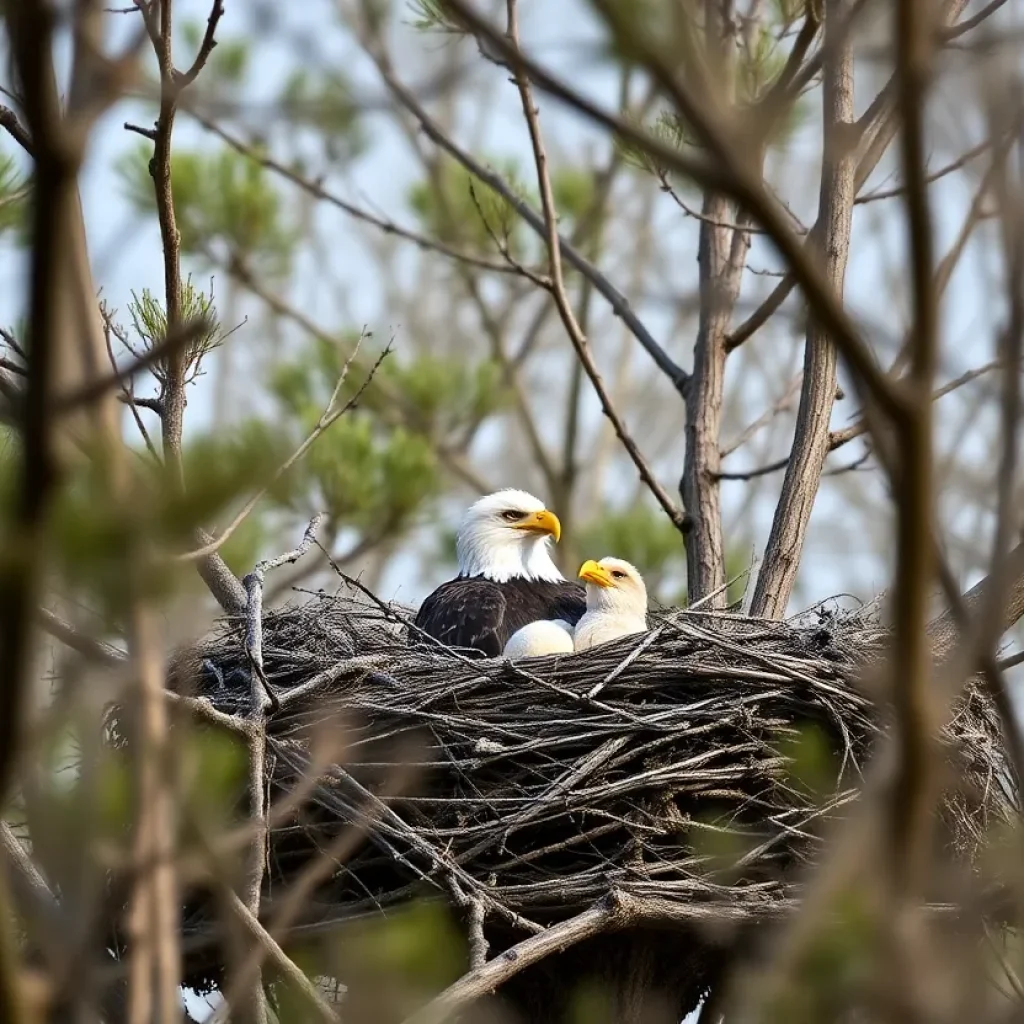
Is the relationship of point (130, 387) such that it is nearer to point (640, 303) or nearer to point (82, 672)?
point (82, 672)

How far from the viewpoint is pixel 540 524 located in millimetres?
6605

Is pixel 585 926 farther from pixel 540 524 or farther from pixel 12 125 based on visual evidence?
pixel 540 524

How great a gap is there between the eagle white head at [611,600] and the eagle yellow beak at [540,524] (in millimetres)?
1202

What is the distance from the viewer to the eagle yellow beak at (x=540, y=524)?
6.59 metres

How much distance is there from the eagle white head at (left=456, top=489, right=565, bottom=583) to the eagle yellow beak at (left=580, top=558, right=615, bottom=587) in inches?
46.8

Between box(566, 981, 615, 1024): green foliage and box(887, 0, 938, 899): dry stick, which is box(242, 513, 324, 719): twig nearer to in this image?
box(566, 981, 615, 1024): green foliage

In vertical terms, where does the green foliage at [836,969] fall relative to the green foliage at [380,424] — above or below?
below

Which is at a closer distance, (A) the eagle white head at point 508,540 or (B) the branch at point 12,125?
(B) the branch at point 12,125

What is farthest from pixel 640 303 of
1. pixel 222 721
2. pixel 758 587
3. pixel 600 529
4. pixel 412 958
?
pixel 412 958

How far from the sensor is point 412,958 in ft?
6.54

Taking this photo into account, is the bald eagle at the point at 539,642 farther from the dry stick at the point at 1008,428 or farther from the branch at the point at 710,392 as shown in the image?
the dry stick at the point at 1008,428

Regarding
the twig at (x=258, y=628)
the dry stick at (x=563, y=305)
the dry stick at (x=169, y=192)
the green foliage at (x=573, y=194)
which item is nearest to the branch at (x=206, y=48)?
the dry stick at (x=169, y=192)

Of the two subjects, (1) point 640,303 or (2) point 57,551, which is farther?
(1) point 640,303

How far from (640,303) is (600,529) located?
15.0 feet
